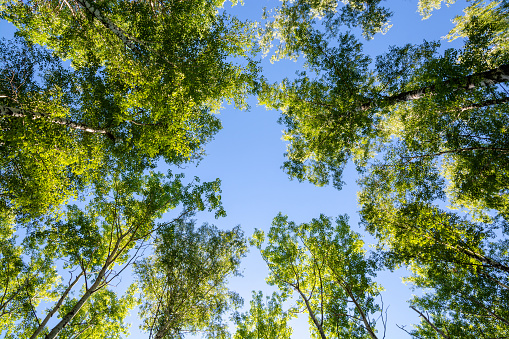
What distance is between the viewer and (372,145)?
41.7 feet

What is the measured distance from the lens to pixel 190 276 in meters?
9.71

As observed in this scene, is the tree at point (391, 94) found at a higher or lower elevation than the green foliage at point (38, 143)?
higher

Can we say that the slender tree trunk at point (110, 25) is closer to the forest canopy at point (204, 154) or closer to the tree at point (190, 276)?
the forest canopy at point (204, 154)

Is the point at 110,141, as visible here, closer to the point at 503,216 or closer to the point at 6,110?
the point at 6,110

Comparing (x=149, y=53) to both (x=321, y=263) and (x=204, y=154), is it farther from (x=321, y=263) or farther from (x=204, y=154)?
(x=321, y=263)

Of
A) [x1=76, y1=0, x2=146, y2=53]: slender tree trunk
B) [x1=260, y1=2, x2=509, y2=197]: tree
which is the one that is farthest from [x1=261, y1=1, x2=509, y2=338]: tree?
[x1=76, y1=0, x2=146, y2=53]: slender tree trunk

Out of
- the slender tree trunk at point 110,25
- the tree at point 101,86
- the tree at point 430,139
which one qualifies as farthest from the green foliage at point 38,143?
the tree at point 430,139

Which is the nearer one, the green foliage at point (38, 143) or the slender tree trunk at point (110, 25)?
the green foliage at point (38, 143)

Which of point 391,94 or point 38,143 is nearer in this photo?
point 38,143

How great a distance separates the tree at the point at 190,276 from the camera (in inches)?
374

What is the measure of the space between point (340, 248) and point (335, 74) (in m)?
8.65

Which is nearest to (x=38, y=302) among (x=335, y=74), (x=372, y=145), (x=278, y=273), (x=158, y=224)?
(x=158, y=224)

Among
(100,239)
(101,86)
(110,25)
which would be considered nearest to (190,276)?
(100,239)

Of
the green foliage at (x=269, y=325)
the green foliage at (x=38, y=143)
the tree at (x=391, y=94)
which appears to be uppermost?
the tree at (x=391, y=94)
